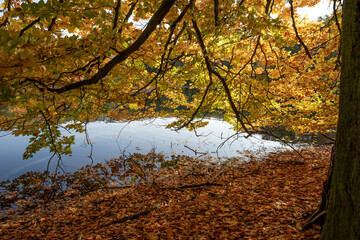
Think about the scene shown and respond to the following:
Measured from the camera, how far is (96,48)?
181 cm

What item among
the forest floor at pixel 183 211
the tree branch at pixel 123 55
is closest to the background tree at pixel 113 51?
the tree branch at pixel 123 55

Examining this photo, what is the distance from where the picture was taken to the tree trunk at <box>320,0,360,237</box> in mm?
1306

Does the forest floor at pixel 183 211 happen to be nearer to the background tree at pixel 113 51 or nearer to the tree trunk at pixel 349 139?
the tree trunk at pixel 349 139

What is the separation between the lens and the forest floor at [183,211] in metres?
2.75

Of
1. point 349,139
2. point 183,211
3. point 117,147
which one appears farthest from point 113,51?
point 117,147

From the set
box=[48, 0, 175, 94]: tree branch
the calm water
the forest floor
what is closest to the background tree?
box=[48, 0, 175, 94]: tree branch

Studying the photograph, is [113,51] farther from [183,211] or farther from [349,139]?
[349,139]

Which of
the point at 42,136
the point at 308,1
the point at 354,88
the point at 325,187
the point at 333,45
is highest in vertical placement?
the point at 308,1

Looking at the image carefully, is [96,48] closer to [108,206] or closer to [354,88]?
[354,88]

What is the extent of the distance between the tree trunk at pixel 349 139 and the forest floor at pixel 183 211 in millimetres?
881

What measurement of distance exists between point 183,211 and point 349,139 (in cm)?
321

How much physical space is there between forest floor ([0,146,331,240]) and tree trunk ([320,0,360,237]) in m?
0.88

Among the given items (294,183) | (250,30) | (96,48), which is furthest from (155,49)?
(294,183)

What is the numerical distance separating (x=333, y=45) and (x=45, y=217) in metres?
9.66
